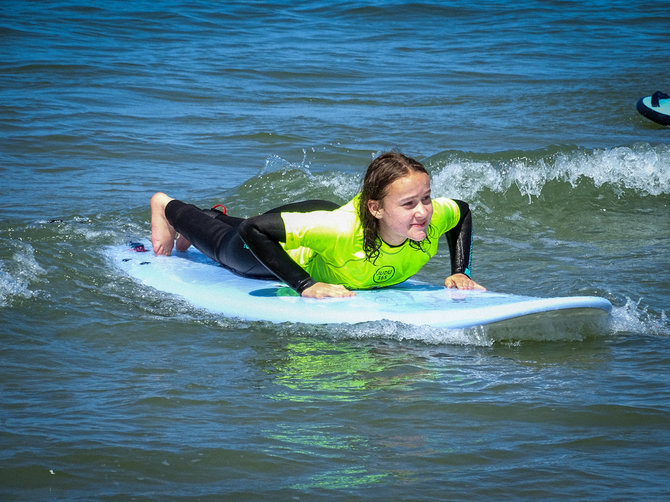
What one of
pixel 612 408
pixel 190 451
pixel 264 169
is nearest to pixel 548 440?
pixel 612 408

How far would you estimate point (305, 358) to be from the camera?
13.3ft

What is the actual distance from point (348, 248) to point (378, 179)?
0.44 metres

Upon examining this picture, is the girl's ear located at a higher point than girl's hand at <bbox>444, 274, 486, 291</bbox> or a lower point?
higher

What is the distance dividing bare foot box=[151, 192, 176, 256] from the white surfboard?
32cm

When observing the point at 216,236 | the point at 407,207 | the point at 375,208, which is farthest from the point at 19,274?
the point at 407,207

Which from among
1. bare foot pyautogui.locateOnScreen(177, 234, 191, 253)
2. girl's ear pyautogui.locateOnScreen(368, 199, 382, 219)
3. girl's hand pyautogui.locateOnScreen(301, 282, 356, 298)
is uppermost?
girl's ear pyautogui.locateOnScreen(368, 199, 382, 219)

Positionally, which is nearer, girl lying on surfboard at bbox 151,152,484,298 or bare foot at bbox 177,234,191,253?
girl lying on surfboard at bbox 151,152,484,298

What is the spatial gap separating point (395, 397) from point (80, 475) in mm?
1284

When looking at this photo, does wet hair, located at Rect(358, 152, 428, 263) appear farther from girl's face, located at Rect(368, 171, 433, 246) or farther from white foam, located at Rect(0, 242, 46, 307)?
white foam, located at Rect(0, 242, 46, 307)

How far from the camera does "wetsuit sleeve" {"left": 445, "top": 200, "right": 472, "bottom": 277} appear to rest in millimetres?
4758

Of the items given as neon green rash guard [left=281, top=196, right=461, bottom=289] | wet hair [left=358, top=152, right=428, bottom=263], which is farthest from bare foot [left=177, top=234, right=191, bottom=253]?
wet hair [left=358, top=152, right=428, bottom=263]

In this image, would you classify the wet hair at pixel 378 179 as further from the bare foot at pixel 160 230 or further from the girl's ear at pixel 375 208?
the bare foot at pixel 160 230

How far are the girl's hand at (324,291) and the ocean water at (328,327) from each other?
0.68 ft

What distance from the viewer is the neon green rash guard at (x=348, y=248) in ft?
14.0
